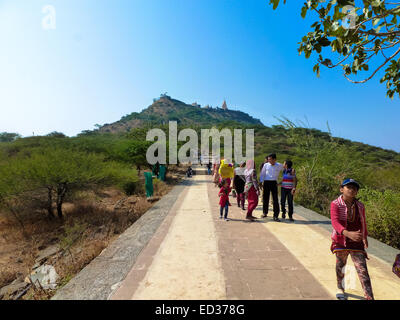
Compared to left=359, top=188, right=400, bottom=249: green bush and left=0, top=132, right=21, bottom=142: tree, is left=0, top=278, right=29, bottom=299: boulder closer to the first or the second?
left=359, top=188, right=400, bottom=249: green bush

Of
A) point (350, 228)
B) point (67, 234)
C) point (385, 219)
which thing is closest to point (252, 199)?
point (385, 219)

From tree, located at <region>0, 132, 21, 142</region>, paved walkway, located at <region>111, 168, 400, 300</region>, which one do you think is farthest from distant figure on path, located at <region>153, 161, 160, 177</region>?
tree, located at <region>0, 132, 21, 142</region>

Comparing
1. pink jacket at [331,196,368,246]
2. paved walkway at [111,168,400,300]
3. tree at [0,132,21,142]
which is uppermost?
tree at [0,132,21,142]

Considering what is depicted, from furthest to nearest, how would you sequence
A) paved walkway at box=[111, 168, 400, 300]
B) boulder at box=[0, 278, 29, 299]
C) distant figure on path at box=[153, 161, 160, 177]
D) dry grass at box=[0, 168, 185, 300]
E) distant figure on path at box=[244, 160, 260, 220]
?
distant figure on path at box=[153, 161, 160, 177] < distant figure on path at box=[244, 160, 260, 220] < dry grass at box=[0, 168, 185, 300] < boulder at box=[0, 278, 29, 299] < paved walkway at box=[111, 168, 400, 300]

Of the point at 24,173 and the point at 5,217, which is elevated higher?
the point at 24,173

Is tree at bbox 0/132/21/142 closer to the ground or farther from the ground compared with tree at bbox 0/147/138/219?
farther from the ground

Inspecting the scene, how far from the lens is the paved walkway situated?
2551mm

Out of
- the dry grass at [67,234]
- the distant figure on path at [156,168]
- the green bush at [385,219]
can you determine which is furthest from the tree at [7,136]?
the green bush at [385,219]

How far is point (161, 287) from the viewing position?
2652 millimetres

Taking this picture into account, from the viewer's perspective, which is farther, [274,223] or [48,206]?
[48,206]
